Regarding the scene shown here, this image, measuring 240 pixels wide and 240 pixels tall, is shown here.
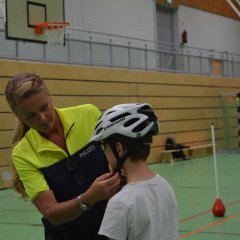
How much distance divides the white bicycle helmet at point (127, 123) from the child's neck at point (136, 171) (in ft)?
0.36

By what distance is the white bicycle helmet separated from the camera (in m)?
2.00

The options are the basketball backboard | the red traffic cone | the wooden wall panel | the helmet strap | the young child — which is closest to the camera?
the young child

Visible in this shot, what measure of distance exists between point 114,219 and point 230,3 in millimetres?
22380

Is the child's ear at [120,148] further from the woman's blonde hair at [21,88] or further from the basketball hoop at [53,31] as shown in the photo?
the basketball hoop at [53,31]

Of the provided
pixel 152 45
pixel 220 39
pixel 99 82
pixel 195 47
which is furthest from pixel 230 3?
pixel 99 82

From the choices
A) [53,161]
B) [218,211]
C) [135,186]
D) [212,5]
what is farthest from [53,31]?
[212,5]

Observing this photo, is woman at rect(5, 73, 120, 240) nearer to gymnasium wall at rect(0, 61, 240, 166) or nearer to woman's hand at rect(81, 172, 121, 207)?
woman's hand at rect(81, 172, 121, 207)

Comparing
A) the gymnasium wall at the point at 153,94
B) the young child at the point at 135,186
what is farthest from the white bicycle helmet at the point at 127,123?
the gymnasium wall at the point at 153,94

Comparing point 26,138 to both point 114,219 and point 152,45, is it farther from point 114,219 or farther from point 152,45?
point 152,45

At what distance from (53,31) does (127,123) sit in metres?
9.58

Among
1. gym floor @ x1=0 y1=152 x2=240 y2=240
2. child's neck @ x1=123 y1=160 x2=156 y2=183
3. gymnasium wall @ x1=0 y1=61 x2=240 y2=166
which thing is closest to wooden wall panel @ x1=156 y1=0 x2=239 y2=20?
gymnasium wall @ x1=0 y1=61 x2=240 y2=166

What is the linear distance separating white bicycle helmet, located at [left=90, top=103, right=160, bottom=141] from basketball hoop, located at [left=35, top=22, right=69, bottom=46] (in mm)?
9139

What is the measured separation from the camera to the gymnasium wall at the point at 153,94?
36.9 ft

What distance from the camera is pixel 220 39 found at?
23125mm
